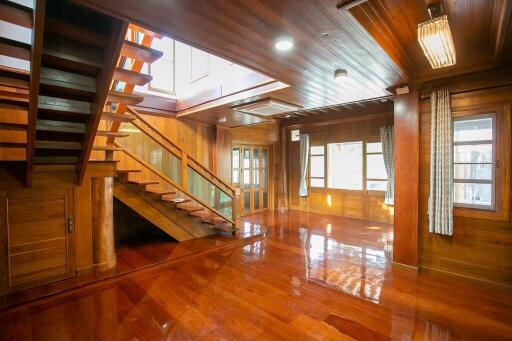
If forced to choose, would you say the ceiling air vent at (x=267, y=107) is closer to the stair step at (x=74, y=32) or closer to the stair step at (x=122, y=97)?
the stair step at (x=122, y=97)

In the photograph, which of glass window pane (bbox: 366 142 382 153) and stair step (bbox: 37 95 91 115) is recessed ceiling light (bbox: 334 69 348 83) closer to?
stair step (bbox: 37 95 91 115)

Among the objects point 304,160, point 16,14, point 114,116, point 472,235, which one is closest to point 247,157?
point 304,160

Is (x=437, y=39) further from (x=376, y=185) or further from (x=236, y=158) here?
(x=236, y=158)

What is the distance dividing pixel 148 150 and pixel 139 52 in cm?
318

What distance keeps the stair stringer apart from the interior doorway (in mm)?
2238

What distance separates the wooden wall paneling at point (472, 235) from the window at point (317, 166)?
12.8ft

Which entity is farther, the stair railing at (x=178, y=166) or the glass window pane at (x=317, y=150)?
the glass window pane at (x=317, y=150)

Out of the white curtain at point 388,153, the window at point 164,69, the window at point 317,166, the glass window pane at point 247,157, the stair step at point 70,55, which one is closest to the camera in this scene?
the stair step at point 70,55

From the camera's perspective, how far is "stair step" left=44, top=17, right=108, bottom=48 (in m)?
1.75

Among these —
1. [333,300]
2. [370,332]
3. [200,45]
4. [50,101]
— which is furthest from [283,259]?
[50,101]

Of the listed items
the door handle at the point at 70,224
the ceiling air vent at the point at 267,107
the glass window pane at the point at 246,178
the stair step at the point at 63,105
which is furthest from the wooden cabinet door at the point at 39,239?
the glass window pane at the point at 246,178

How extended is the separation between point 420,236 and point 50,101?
4.40 meters

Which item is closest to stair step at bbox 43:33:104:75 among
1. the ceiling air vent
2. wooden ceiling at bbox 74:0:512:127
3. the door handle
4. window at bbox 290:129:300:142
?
wooden ceiling at bbox 74:0:512:127

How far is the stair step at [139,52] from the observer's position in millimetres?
1973
